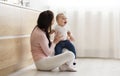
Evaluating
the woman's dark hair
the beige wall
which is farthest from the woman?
the beige wall

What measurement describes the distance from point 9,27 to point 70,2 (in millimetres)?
1743

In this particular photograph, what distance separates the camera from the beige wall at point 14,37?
223cm

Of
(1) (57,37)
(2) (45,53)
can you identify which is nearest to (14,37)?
(2) (45,53)

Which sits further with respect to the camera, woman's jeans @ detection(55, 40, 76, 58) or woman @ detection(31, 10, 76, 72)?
woman's jeans @ detection(55, 40, 76, 58)

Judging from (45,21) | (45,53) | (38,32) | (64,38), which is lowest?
(45,53)

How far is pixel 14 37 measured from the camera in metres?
2.48

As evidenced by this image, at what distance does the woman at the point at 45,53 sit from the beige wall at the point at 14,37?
0.15 meters

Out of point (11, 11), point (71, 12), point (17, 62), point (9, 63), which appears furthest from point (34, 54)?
point (71, 12)

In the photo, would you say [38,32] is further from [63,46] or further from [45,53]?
[63,46]

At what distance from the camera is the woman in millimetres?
2617

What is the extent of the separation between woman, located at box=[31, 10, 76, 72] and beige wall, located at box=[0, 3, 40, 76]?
152 millimetres

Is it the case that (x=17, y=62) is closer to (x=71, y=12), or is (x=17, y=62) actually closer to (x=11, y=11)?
(x=11, y=11)

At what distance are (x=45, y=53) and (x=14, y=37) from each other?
0.39 metres

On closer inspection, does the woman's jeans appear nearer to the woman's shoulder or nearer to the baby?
the baby
